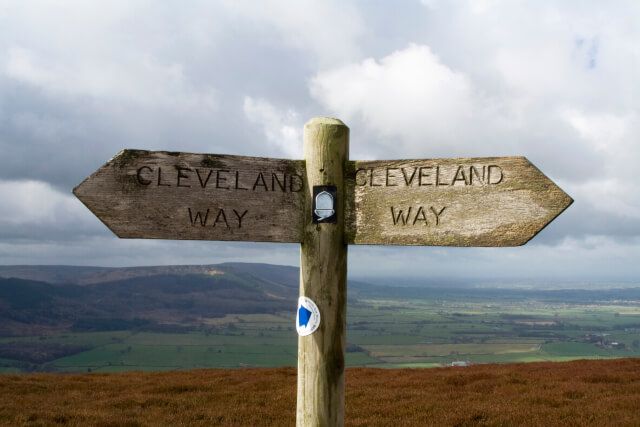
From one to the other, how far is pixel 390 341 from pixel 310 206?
95001 mm

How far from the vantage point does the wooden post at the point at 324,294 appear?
132 inches

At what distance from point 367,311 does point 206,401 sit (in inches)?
6071

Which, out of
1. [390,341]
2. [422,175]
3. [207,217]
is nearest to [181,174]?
[207,217]

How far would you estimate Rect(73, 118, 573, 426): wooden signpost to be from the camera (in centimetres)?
330

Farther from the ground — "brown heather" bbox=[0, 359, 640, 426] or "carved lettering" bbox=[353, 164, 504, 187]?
"carved lettering" bbox=[353, 164, 504, 187]

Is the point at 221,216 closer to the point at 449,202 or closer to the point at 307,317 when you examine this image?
the point at 307,317

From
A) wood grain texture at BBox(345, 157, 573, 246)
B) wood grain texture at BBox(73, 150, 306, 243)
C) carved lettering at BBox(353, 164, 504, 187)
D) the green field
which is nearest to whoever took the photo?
wood grain texture at BBox(345, 157, 573, 246)

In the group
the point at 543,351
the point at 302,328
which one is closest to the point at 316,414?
the point at 302,328

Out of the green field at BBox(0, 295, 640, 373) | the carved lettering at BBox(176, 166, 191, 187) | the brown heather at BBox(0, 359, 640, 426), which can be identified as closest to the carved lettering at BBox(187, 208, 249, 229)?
the carved lettering at BBox(176, 166, 191, 187)

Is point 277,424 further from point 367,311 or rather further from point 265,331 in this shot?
point 367,311

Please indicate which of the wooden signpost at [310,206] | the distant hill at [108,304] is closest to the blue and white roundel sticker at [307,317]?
the wooden signpost at [310,206]

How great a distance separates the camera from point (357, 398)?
9.94 metres

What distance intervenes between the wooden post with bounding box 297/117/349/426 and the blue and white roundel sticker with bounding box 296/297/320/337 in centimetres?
3

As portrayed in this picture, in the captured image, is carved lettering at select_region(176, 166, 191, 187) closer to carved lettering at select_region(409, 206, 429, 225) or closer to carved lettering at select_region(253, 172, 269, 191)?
carved lettering at select_region(253, 172, 269, 191)
